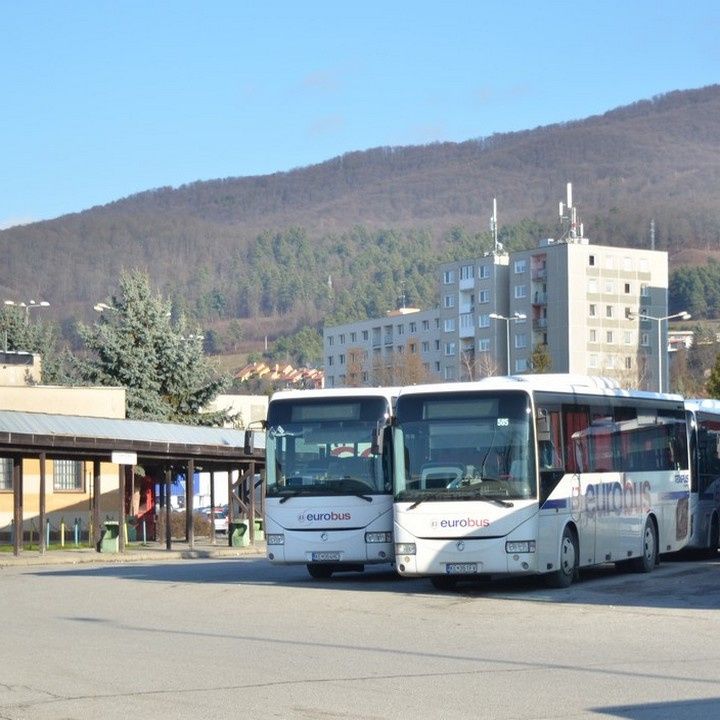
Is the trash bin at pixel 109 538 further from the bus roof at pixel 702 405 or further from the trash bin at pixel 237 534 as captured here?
the bus roof at pixel 702 405

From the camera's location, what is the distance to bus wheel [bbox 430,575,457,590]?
2194cm

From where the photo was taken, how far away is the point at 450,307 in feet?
465

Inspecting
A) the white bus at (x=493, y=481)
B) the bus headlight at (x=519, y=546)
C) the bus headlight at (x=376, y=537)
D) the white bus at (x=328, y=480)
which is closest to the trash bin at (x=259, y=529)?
the white bus at (x=328, y=480)

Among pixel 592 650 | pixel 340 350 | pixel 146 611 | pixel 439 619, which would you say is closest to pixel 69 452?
pixel 146 611

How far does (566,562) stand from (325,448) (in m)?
3.96

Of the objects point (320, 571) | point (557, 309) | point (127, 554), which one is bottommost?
point (127, 554)

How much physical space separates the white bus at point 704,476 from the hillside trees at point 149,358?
34230 mm

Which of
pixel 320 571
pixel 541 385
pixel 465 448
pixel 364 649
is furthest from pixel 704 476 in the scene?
pixel 364 649

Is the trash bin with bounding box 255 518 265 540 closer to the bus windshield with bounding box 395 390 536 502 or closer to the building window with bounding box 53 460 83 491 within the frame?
the building window with bounding box 53 460 83 491

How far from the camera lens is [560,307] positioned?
12462 cm

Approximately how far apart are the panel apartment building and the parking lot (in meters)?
93.9

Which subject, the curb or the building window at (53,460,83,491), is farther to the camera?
the building window at (53,460,83,491)

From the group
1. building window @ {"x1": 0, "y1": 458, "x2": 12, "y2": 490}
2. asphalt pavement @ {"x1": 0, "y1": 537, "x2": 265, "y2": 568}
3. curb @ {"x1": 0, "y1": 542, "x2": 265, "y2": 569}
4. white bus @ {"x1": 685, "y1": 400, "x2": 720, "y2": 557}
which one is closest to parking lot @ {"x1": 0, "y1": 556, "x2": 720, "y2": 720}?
white bus @ {"x1": 685, "y1": 400, "x2": 720, "y2": 557}

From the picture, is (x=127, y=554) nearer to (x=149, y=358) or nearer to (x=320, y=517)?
(x=320, y=517)
